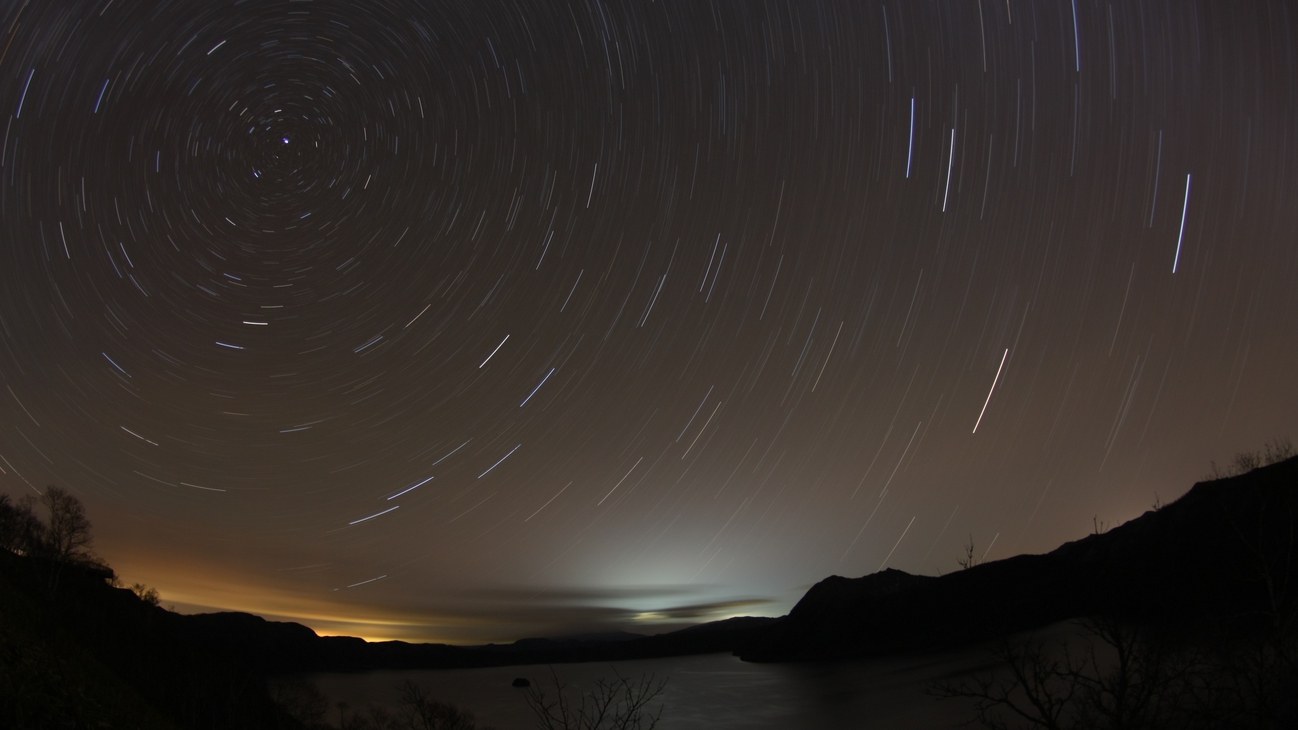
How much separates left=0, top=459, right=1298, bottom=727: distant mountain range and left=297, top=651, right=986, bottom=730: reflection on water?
1148cm

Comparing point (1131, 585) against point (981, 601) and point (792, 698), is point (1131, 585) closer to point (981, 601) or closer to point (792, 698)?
point (792, 698)

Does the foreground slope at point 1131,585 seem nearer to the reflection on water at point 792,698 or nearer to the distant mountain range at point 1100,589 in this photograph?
the distant mountain range at point 1100,589

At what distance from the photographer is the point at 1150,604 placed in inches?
2312

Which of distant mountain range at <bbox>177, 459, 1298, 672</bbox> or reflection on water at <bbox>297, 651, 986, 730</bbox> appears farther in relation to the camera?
reflection on water at <bbox>297, 651, 986, 730</bbox>

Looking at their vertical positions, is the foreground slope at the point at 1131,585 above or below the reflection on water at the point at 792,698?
above

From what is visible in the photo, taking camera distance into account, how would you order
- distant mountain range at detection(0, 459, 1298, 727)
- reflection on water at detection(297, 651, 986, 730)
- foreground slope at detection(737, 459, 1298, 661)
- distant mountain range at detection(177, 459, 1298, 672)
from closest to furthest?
distant mountain range at detection(0, 459, 1298, 727), foreground slope at detection(737, 459, 1298, 661), distant mountain range at detection(177, 459, 1298, 672), reflection on water at detection(297, 651, 986, 730)

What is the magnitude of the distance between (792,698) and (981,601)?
141 feet

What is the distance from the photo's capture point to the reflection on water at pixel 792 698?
6781 centimetres

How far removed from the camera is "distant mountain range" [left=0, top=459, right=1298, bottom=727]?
17.7m

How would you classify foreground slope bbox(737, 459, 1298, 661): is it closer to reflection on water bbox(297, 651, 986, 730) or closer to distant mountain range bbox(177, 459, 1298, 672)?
distant mountain range bbox(177, 459, 1298, 672)

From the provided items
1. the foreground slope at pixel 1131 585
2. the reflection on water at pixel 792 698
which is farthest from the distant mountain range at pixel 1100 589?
the reflection on water at pixel 792 698

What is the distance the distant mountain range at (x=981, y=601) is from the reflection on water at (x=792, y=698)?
37.7 feet

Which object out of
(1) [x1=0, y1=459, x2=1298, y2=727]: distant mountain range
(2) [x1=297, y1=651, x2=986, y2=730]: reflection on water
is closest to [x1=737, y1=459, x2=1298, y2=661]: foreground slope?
(1) [x1=0, y1=459, x2=1298, y2=727]: distant mountain range

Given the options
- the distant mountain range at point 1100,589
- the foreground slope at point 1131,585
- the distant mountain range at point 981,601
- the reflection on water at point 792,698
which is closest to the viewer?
the distant mountain range at point 981,601
